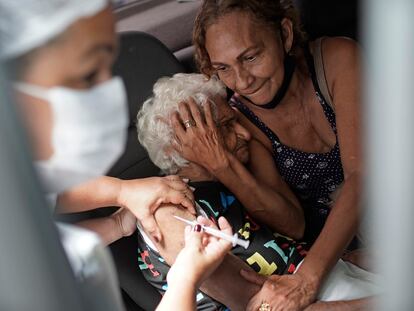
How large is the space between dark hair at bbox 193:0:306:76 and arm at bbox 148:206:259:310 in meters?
0.54

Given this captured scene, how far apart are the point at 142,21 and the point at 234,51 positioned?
3.60 feet

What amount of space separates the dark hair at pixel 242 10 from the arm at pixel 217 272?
0.54 m

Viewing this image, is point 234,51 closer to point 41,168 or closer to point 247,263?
point 247,263

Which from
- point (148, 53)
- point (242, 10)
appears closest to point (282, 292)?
point (242, 10)

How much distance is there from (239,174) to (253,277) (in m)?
0.34

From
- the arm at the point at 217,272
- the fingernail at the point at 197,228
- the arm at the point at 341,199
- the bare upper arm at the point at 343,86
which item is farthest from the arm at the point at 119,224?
the bare upper arm at the point at 343,86

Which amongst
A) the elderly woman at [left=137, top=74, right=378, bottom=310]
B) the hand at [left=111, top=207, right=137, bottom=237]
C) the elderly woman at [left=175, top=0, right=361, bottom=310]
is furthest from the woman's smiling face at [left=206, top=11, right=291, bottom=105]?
the hand at [left=111, top=207, right=137, bottom=237]

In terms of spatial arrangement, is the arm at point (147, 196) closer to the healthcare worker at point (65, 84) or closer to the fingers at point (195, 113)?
the fingers at point (195, 113)

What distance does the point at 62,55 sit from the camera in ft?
2.25

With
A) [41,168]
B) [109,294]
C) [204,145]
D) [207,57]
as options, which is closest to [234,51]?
[207,57]

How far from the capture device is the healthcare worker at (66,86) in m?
0.66

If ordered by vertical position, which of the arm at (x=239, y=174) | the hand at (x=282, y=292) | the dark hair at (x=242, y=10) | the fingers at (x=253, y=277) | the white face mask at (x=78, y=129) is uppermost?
the white face mask at (x=78, y=129)

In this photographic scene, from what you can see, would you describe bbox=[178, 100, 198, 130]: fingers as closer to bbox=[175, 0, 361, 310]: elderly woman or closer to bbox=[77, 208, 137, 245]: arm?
bbox=[175, 0, 361, 310]: elderly woman

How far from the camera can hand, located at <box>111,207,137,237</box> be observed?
5.47 feet
